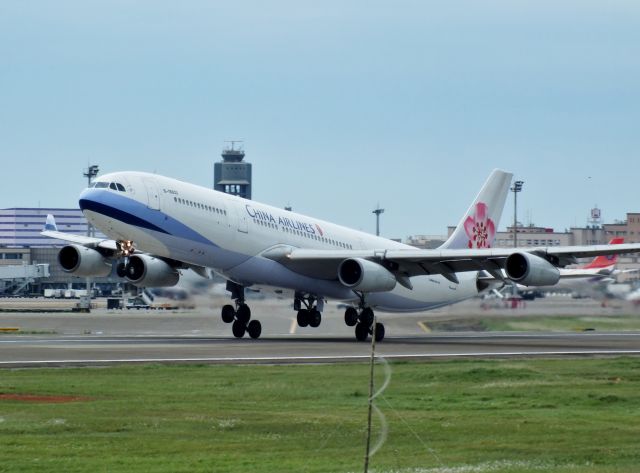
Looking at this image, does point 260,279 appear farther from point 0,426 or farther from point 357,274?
point 0,426

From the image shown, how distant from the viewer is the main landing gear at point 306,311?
5172 cm

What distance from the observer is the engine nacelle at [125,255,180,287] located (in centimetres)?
4834

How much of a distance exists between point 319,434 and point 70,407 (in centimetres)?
536

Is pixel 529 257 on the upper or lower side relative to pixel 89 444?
upper

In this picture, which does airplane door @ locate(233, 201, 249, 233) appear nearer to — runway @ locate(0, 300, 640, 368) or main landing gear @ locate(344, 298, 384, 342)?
runway @ locate(0, 300, 640, 368)

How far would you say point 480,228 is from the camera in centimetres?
6053

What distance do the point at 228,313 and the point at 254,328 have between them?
118 centimetres

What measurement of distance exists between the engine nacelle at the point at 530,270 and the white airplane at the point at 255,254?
4cm

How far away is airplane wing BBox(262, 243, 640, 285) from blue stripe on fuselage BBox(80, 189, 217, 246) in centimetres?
552

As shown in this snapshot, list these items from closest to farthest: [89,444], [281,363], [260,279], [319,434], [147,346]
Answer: [89,444]
[319,434]
[281,363]
[147,346]
[260,279]

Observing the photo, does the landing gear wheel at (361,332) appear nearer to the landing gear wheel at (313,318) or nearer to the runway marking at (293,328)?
the landing gear wheel at (313,318)

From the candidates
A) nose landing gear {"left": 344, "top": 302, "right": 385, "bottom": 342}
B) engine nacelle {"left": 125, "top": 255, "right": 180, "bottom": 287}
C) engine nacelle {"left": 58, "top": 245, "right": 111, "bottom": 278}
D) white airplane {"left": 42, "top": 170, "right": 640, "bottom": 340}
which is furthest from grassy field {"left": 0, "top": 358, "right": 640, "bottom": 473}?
engine nacelle {"left": 58, "top": 245, "right": 111, "bottom": 278}

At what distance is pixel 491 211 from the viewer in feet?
202

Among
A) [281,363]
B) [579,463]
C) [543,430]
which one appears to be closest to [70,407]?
[543,430]
